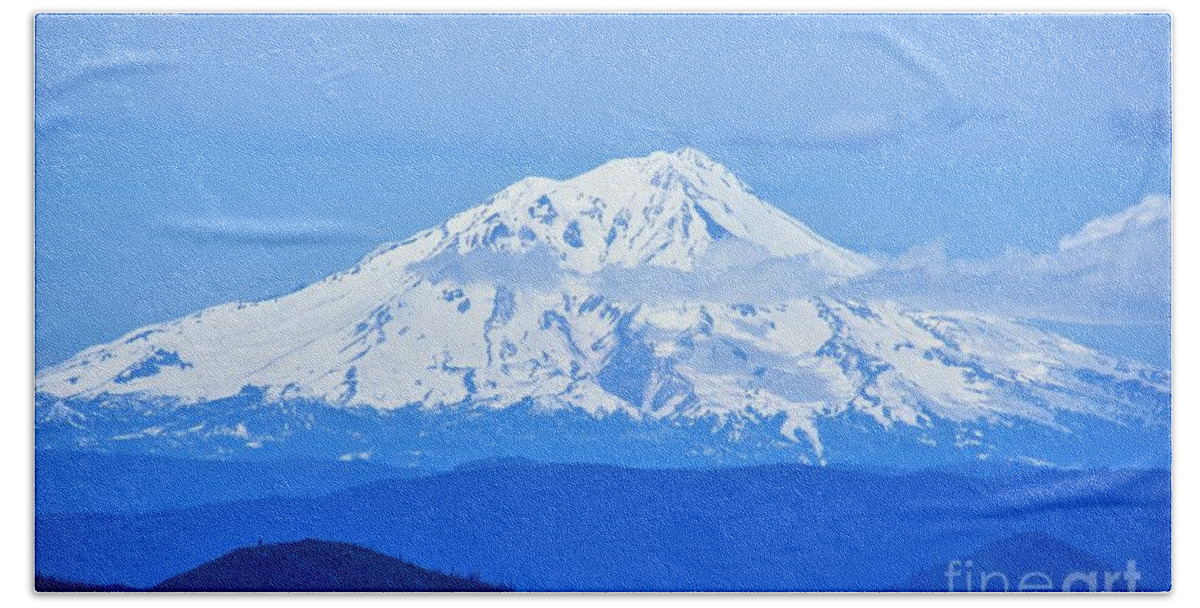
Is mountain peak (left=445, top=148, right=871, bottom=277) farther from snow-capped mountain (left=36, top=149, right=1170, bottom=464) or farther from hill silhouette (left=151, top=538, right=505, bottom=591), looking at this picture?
hill silhouette (left=151, top=538, right=505, bottom=591)

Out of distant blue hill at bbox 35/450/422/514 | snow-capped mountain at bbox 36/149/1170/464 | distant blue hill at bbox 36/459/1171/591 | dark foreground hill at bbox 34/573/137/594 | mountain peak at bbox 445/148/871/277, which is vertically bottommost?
dark foreground hill at bbox 34/573/137/594

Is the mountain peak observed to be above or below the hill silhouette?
above

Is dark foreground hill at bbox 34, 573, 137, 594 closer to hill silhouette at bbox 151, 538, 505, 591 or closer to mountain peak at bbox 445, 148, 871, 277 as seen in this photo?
hill silhouette at bbox 151, 538, 505, 591

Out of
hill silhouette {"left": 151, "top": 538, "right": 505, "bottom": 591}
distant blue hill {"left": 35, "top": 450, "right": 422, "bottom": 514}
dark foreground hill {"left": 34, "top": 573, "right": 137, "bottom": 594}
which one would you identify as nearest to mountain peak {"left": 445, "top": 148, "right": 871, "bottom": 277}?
distant blue hill {"left": 35, "top": 450, "right": 422, "bottom": 514}

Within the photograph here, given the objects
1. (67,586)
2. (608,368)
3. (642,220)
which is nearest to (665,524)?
(608,368)

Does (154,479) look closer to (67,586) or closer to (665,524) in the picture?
(67,586)

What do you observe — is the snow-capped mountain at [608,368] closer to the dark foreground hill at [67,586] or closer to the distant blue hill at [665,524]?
the distant blue hill at [665,524]

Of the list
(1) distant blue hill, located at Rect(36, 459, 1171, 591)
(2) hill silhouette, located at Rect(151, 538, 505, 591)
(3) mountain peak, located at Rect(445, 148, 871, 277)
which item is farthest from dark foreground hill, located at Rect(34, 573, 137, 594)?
(3) mountain peak, located at Rect(445, 148, 871, 277)

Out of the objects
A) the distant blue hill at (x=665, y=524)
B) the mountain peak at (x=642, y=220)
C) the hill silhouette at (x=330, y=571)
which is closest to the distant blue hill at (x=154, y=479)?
the distant blue hill at (x=665, y=524)
